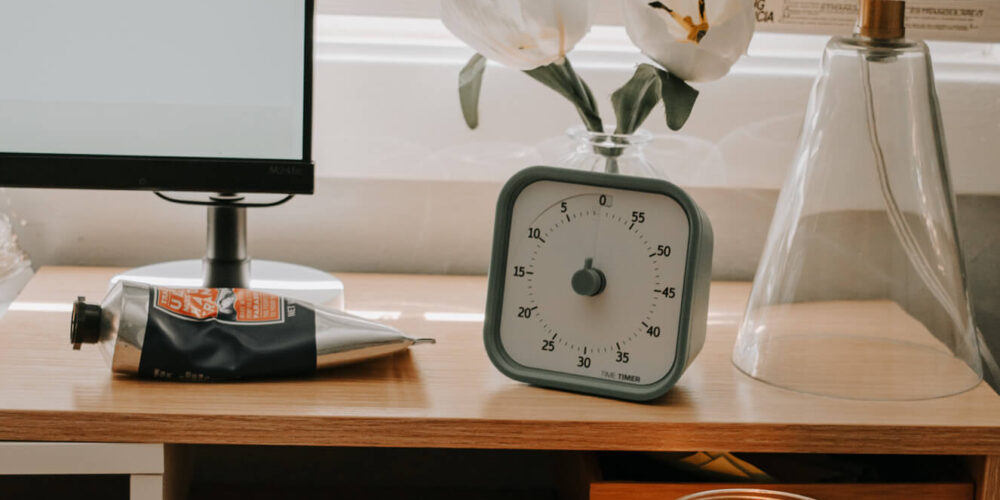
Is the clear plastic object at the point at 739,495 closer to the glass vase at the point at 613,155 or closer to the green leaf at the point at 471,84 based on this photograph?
the glass vase at the point at 613,155

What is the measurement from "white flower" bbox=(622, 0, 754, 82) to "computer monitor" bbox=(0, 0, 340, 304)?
29cm

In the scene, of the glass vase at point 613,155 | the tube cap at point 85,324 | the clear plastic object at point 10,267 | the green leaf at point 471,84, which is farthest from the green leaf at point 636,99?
the clear plastic object at point 10,267

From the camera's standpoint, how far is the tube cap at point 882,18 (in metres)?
0.73

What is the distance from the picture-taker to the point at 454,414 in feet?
2.16

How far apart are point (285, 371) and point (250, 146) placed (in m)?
0.22

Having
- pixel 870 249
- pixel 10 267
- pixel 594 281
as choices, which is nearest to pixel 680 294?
pixel 594 281

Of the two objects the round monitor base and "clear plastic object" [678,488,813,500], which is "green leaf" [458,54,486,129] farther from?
"clear plastic object" [678,488,813,500]

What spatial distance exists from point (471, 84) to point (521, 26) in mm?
114

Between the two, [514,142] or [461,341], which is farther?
[514,142]

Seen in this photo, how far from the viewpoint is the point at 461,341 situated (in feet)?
2.69

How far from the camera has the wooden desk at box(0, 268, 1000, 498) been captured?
2.11ft

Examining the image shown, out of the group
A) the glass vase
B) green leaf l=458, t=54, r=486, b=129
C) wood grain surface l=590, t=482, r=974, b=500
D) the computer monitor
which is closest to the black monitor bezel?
the computer monitor

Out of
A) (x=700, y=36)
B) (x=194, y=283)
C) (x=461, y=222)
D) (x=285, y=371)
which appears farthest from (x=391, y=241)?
(x=700, y=36)

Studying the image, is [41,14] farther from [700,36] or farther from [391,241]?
[700,36]
